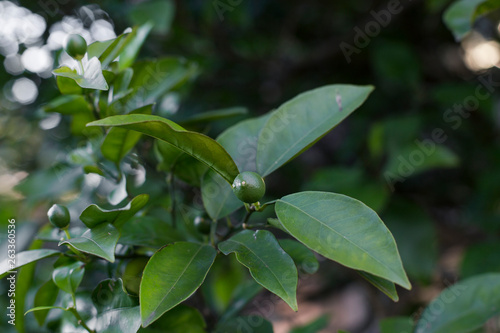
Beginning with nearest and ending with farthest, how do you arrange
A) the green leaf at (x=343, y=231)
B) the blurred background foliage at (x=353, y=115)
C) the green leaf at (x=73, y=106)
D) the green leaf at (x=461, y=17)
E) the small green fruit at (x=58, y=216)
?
the green leaf at (x=343, y=231), the small green fruit at (x=58, y=216), the green leaf at (x=73, y=106), the green leaf at (x=461, y=17), the blurred background foliage at (x=353, y=115)

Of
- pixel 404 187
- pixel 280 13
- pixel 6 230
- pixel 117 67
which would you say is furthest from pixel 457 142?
pixel 6 230

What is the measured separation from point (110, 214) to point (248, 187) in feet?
0.51

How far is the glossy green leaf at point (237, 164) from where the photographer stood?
1.77 feet

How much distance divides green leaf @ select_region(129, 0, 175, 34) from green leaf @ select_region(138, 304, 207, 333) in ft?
2.04

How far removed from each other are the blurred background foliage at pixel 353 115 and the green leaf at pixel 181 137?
0.42 meters

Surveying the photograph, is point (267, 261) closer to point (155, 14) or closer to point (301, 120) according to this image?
point (301, 120)

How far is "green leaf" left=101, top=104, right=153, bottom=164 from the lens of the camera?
1.75 feet

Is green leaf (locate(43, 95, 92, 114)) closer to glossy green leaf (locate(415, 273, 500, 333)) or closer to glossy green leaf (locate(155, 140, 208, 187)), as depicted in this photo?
glossy green leaf (locate(155, 140, 208, 187))

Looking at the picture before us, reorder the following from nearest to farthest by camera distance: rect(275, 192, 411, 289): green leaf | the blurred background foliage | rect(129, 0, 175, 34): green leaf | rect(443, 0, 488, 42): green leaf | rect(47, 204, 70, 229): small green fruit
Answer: rect(275, 192, 411, 289): green leaf, rect(47, 204, 70, 229): small green fruit, rect(443, 0, 488, 42): green leaf, rect(129, 0, 175, 34): green leaf, the blurred background foliage

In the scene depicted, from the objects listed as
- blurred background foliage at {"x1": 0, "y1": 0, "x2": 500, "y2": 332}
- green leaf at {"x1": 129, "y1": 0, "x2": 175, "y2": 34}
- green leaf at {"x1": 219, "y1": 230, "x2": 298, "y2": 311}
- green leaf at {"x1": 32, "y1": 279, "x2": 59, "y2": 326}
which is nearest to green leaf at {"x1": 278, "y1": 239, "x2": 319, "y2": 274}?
green leaf at {"x1": 219, "y1": 230, "x2": 298, "y2": 311}

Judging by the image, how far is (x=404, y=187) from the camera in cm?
143

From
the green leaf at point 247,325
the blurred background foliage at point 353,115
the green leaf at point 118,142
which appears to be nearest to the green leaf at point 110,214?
the green leaf at point 118,142

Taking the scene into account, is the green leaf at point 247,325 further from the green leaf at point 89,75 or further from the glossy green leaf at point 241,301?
the green leaf at point 89,75

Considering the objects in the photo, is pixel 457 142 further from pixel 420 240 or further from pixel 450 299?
pixel 450 299
